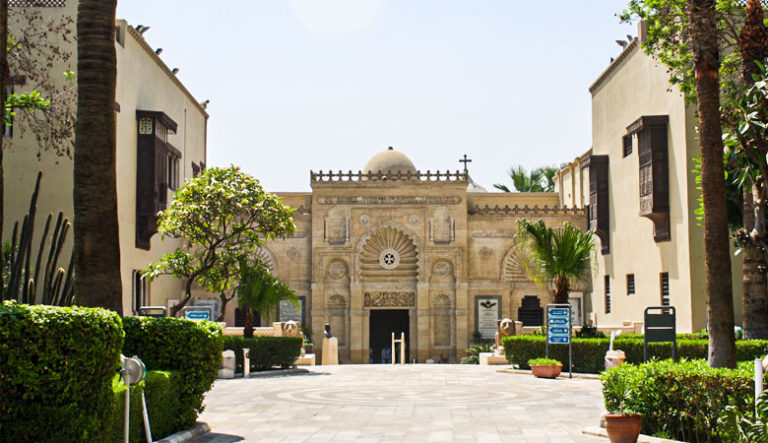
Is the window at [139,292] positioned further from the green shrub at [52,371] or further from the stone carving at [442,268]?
the green shrub at [52,371]

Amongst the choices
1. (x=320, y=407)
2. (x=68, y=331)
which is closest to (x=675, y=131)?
(x=320, y=407)

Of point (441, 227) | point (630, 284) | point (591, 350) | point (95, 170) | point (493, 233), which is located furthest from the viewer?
point (493, 233)

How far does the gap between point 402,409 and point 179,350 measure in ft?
17.5

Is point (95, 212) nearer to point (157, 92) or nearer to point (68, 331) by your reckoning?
point (68, 331)

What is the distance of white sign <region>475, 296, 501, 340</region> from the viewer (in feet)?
141

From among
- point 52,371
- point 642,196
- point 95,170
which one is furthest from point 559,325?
point 52,371

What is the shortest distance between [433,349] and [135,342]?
30.7 m

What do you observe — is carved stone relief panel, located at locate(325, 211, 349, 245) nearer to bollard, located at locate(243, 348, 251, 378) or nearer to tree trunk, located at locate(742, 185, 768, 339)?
bollard, located at locate(243, 348, 251, 378)

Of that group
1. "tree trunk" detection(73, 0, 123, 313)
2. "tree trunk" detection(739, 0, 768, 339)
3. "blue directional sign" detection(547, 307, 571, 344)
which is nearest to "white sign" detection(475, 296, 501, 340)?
"blue directional sign" detection(547, 307, 571, 344)

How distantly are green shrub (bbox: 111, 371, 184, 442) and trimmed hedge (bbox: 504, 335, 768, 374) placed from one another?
15172 mm

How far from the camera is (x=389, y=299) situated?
4403cm

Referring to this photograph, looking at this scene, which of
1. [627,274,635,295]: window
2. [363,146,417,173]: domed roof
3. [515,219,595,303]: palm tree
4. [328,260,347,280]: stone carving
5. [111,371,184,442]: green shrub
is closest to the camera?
[111,371,184,442]: green shrub

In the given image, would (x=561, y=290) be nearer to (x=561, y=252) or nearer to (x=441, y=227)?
(x=561, y=252)

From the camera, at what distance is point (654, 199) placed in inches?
1232
